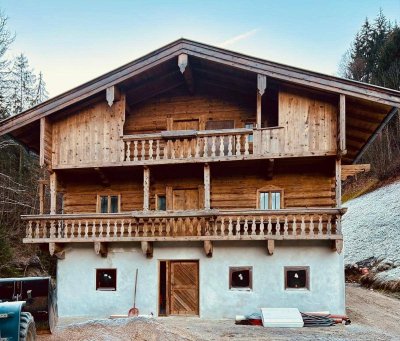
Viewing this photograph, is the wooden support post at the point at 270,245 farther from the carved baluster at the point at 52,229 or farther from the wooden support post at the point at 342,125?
the carved baluster at the point at 52,229

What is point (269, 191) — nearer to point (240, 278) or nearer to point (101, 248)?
point (240, 278)

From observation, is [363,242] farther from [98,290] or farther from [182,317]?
[98,290]

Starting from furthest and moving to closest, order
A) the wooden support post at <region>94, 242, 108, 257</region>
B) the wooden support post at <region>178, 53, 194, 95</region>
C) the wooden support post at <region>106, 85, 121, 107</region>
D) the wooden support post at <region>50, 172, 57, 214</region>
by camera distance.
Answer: the wooden support post at <region>50, 172, 57, 214</region>, the wooden support post at <region>106, 85, 121, 107</region>, the wooden support post at <region>178, 53, 194, 95</region>, the wooden support post at <region>94, 242, 108, 257</region>

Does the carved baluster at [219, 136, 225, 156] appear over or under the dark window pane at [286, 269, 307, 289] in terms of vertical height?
over

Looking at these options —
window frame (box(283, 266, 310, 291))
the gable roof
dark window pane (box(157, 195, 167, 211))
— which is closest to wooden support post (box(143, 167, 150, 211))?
dark window pane (box(157, 195, 167, 211))

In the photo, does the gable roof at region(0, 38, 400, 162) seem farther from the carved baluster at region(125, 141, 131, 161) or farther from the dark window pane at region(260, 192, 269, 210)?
the dark window pane at region(260, 192, 269, 210)

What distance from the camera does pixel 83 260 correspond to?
17344 millimetres

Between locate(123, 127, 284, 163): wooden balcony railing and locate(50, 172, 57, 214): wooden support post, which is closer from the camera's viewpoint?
locate(123, 127, 284, 163): wooden balcony railing

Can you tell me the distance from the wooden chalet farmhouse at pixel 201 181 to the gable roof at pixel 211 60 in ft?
0.15

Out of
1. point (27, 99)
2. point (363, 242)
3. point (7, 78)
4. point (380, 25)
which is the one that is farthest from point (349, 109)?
point (380, 25)

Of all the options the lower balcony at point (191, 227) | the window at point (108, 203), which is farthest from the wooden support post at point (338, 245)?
the window at point (108, 203)

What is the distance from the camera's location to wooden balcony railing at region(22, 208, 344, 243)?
15.6 metres

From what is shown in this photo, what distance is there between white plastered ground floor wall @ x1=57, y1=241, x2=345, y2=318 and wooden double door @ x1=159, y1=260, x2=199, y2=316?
47 centimetres

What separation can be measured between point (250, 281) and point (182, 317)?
300 cm
